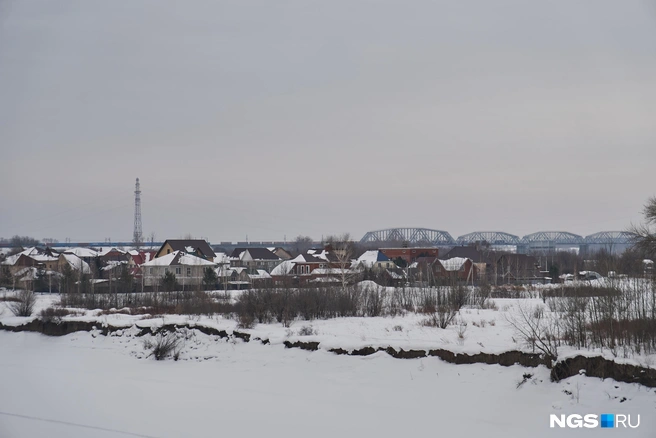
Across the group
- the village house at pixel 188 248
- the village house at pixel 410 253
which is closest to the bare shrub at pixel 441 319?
the village house at pixel 188 248

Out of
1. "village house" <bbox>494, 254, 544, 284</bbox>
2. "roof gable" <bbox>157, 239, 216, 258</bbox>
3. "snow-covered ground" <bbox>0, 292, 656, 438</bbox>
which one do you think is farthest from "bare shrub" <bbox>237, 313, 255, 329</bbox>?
"roof gable" <bbox>157, 239, 216, 258</bbox>

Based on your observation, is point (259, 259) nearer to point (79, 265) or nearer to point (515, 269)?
point (79, 265)

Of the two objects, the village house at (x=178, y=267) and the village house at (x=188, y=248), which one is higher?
the village house at (x=188, y=248)

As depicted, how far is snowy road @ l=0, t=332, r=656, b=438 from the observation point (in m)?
12.9

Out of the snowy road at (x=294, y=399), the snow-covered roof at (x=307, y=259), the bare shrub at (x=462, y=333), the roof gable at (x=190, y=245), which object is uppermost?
the roof gable at (x=190, y=245)

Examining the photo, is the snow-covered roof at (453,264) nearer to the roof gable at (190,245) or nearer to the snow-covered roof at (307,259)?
the snow-covered roof at (307,259)

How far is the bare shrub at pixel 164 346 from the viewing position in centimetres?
2073

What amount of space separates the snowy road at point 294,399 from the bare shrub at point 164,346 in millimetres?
429

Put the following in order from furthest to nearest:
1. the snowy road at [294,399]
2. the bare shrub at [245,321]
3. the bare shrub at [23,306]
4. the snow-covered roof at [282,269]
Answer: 1. the snow-covered roof at [282,269]
2. the bare shrub at [23,306]
3. the bare shrub at [245,321]
4. the snowy road at [294,399]

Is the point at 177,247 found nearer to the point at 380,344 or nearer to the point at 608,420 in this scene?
the point at 380,344

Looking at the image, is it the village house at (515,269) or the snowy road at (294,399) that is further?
the village house at (515,269)

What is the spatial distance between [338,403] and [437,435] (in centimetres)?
306

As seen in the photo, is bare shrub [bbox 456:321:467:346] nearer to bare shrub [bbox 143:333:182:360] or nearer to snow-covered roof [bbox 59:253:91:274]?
bare shrub [bbox 143:333:182:360]

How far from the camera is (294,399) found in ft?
50.2
